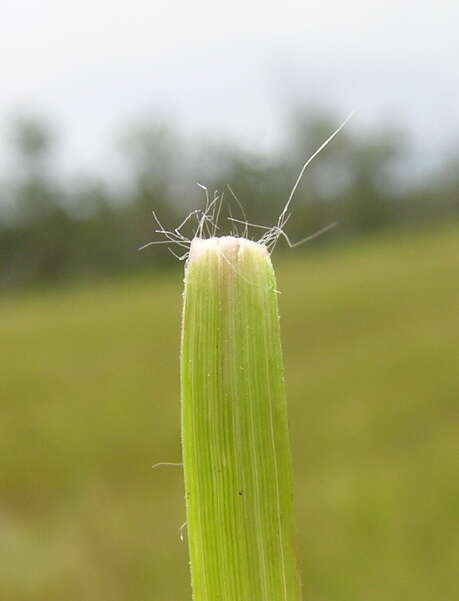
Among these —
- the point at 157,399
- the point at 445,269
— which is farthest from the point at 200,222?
the point at 445,269

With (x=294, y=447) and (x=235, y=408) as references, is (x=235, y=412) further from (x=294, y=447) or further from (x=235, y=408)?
(x=294, y=447)

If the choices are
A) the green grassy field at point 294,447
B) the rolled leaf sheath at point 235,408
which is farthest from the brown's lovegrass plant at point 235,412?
the green grassy field at point 294,447

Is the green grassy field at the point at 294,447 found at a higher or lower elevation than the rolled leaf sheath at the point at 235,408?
higher

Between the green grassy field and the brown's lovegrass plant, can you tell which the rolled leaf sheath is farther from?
the green grassy field

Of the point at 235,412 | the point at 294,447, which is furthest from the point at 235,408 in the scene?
the point at 294,447

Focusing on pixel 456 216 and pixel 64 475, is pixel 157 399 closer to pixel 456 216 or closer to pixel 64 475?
pixel 64 475

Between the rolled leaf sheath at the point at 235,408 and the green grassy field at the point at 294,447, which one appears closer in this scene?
the rolled leaf sheath at the point at 235,408

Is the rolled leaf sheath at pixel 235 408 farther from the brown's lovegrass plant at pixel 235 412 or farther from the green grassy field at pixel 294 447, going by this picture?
the green grassy field at pixel 294 447
